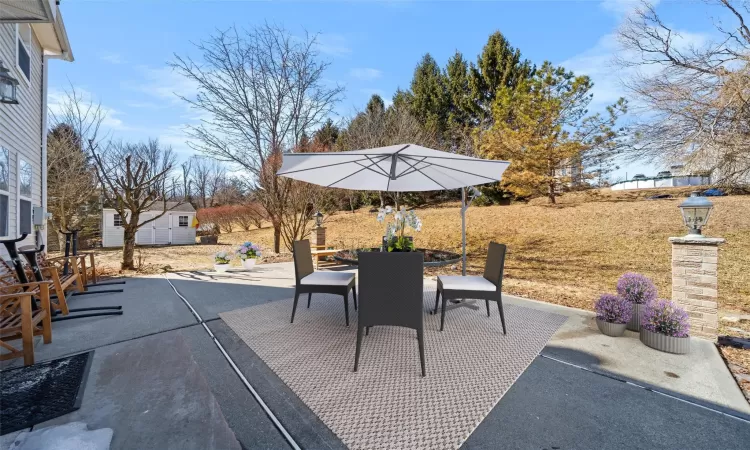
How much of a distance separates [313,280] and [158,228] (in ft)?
59.1

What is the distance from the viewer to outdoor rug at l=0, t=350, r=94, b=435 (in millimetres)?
1740

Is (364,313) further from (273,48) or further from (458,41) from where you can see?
(458,41)

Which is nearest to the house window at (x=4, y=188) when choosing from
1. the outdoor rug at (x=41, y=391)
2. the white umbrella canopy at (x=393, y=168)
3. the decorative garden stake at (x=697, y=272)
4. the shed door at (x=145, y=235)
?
the outdoor rug at (x=41, y=391)

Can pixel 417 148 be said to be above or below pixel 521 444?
above

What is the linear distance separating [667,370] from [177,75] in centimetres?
1059

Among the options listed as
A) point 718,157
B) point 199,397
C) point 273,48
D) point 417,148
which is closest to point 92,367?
point 199,397

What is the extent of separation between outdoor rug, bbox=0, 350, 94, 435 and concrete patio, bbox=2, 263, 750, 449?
83 mm

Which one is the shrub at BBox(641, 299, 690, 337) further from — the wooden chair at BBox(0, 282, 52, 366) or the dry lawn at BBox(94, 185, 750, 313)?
the wooden chair at BBox(0, 282, 52, 366)

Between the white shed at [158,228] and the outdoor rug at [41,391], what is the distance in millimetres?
A: 16508

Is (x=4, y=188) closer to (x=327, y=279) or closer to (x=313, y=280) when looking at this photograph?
(x=313, y=280)

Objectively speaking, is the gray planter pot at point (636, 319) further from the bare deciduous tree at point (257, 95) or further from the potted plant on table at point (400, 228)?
the bare deciduous tree at point (257, 95)

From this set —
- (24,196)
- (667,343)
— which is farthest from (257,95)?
(667,343)

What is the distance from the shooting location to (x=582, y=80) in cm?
1088

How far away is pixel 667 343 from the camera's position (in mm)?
2670
